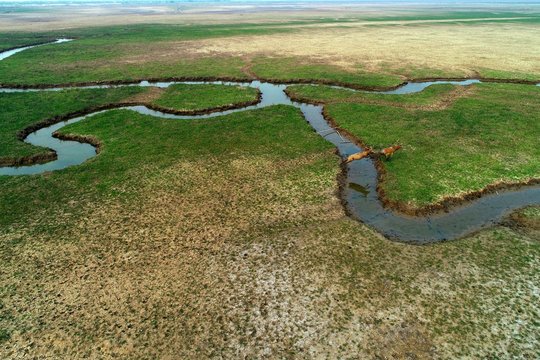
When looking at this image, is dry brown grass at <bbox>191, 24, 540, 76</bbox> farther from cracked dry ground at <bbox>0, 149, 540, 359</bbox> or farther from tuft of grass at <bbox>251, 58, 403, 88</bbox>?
cracked dry ground at <bbox>0, 149, 540, 359</bbox>

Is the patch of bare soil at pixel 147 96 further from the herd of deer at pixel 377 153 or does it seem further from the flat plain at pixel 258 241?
the herd of deer at pixel 377 153

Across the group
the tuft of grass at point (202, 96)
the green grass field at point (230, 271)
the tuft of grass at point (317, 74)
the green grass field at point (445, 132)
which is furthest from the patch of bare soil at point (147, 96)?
the green grass field at point (230, 271)

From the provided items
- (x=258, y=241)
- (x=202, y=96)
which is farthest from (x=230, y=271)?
(x=202, y=96)

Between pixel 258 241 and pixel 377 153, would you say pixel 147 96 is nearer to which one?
pixel 377 153

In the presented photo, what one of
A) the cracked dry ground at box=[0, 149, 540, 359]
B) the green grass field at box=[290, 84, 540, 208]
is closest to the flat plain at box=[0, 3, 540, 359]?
the cracked dry ground at box=[0, 149, 540, 359]

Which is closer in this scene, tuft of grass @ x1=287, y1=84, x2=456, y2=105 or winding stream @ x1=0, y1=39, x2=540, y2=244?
winding stream @ x1=0, y1=39, x2=540, y2=244
